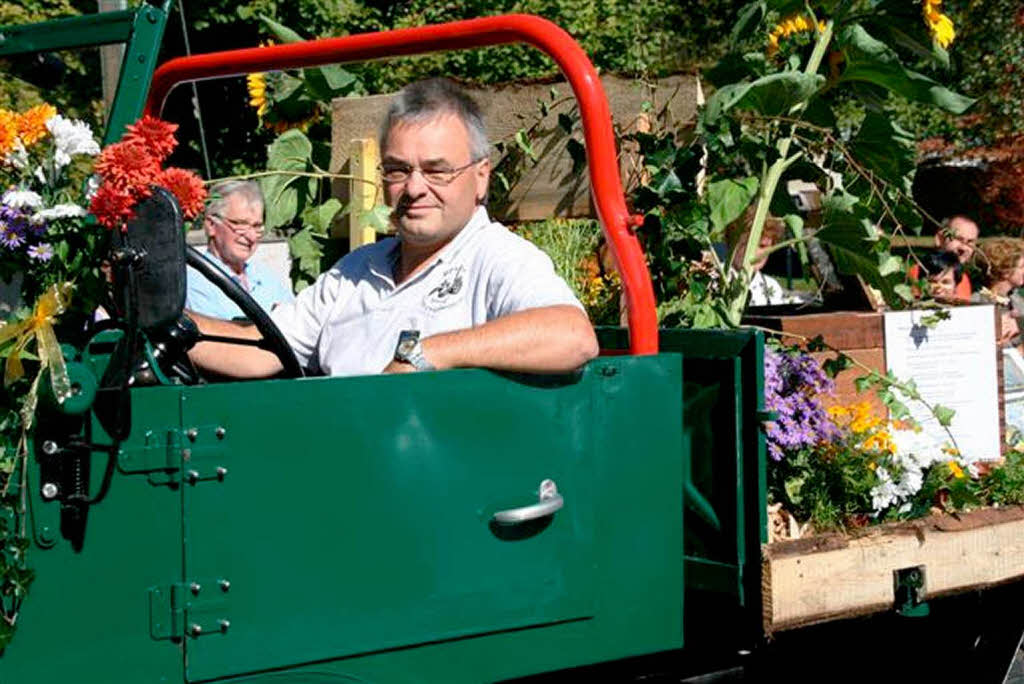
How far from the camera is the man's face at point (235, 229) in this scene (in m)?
5.48

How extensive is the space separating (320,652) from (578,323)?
87cm

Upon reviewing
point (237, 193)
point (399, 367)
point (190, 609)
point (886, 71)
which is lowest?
point (190, 609)

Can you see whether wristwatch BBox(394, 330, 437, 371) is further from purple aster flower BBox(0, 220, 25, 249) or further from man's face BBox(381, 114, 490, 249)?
purple aster flower BBox(0, 220, 25, 249)

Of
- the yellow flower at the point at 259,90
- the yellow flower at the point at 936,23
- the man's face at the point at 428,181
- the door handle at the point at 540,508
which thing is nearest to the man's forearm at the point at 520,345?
the door handle at the point at 540,508

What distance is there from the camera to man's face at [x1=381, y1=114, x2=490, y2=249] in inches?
139

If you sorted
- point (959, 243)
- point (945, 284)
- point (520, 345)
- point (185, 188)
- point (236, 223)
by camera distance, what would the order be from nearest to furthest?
1. point (185, 188)
2. point (520, 345)
3. point (236, 223)
4. point (945, 284)
5. point (959, 243)

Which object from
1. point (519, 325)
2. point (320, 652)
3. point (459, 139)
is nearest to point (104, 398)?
point (320, 652)

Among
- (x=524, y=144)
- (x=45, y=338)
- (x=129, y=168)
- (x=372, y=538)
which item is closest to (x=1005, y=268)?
(x=524, y=144)

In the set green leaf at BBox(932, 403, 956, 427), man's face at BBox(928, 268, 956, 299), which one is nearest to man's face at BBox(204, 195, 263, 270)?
man's face at BBox(928, 268, 956, 299)

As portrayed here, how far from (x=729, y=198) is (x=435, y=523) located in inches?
71.9

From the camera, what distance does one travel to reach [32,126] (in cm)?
288

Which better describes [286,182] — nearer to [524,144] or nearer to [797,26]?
[524,144]

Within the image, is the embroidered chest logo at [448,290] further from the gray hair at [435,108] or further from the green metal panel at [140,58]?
the green metal panel at [140,58]

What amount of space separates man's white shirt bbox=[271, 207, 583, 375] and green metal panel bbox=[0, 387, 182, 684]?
2.36ft
